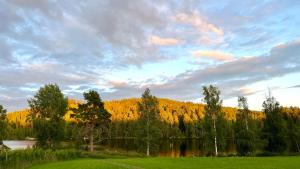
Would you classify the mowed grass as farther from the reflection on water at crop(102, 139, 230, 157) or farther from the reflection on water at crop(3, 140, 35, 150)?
the reflection on water at crop(3, 140, 35, 150)

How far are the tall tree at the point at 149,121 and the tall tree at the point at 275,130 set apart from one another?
921 inches

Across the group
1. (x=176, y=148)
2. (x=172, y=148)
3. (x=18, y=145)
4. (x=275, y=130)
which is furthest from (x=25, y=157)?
(x=18, y=145)

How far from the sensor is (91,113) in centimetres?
8019

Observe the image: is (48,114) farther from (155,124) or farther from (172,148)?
(172,148)

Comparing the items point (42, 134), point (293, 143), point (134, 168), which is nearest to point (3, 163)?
point (134, 168)

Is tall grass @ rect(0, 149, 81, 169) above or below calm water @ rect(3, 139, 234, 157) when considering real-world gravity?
above

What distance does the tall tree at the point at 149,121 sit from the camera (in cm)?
7856

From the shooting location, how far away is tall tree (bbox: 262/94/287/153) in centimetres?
7312

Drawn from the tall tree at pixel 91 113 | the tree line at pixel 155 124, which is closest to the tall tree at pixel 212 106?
the tree line at pixel 155 124

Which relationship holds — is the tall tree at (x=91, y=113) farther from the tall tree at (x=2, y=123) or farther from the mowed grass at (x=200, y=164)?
the mowed grass at (x=200, y=164)

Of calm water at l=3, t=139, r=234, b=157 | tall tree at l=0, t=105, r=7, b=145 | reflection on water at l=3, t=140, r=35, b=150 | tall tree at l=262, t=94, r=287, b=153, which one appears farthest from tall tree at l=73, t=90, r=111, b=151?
tall tree at l=262, t=94, r=287, b=153

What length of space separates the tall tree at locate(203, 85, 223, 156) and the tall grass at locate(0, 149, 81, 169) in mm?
31369

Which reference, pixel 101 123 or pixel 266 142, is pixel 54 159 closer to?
pixel 101 123

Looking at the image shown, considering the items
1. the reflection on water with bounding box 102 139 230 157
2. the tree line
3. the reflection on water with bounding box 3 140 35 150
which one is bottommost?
the reflection on water with bounding box 102 139 230 157
